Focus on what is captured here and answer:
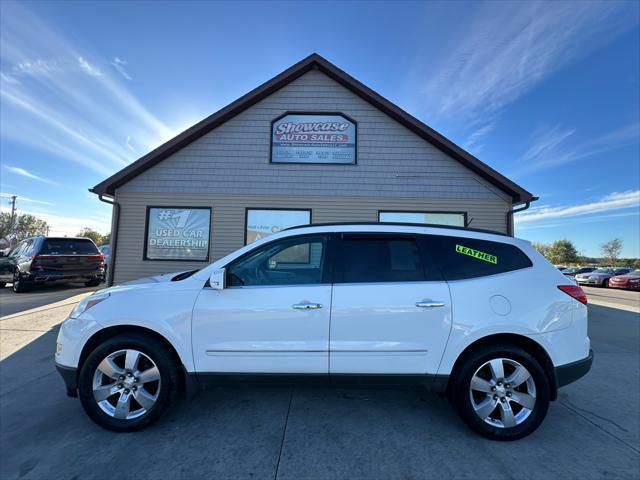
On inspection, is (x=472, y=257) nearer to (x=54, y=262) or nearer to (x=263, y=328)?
(x=263, y=328)

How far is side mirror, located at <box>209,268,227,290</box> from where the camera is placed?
8.54 feet

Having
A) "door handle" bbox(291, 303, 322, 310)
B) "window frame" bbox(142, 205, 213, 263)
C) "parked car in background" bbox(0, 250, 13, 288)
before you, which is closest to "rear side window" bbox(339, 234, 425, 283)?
"door handle" bbox(291, 303, 322, 310)

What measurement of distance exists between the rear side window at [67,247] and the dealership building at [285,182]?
3.33 metres

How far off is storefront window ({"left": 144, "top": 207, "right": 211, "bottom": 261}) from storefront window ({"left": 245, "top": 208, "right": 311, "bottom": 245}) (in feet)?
3.57

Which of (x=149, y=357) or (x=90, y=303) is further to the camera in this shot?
(x=90, y=303)

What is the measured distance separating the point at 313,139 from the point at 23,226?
61.1 meters

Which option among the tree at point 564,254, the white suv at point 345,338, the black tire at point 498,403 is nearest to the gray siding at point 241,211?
the white suv at point 345,338

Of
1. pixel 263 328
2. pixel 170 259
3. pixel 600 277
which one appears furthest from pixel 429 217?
pixel 600 277

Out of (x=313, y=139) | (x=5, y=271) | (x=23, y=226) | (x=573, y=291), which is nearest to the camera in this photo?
(x=573, y=291)

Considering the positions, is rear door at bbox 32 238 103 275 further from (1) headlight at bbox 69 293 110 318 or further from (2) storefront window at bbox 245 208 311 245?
(1) headlight at bbox 69 293 110 318

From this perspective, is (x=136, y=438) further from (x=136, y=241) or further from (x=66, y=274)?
(x=66, y=274)

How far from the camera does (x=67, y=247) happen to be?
10039 mm

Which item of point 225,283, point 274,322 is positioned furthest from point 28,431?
point 274,322

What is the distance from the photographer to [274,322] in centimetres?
261
